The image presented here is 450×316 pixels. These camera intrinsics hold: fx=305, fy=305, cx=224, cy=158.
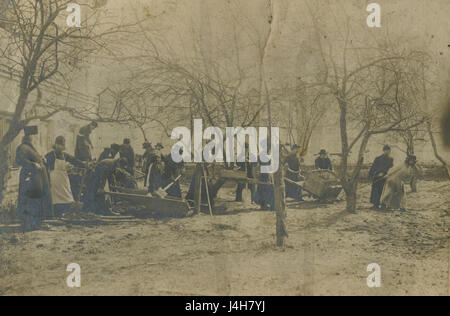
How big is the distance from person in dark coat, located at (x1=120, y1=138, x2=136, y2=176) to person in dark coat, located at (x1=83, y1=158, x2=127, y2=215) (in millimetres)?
60

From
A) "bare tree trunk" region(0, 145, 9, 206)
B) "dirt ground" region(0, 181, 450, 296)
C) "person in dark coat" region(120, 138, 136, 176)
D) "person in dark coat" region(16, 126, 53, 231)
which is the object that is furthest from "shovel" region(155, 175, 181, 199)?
"bare tree trunk" region(0, 145, 9, 206)

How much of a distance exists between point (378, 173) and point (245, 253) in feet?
5.98

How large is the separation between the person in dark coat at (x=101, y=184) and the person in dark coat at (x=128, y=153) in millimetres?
60

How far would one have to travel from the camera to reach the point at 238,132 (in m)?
3.53

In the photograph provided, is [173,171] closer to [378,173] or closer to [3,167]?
[3,167]

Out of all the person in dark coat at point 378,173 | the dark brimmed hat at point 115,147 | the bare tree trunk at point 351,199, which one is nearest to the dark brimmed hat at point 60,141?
the dark brimmed hat at point 115,147

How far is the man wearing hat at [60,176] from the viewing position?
143 inches

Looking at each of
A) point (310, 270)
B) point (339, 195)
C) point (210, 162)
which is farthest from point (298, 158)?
point (310, 270)

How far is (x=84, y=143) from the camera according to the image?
3582mm

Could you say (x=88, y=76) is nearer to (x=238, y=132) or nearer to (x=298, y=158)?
(x=238, y=132)

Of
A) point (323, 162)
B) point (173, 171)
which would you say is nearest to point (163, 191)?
point (173, 171)

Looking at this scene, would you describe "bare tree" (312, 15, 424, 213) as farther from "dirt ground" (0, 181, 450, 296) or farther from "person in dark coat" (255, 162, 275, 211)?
"person in dark coat" (255, 162, 275, 211)

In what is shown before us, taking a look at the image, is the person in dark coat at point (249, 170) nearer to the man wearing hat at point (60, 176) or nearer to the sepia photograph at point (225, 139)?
the sepia photograph at point (225, 139)

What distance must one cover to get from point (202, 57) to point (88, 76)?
1359 mm
